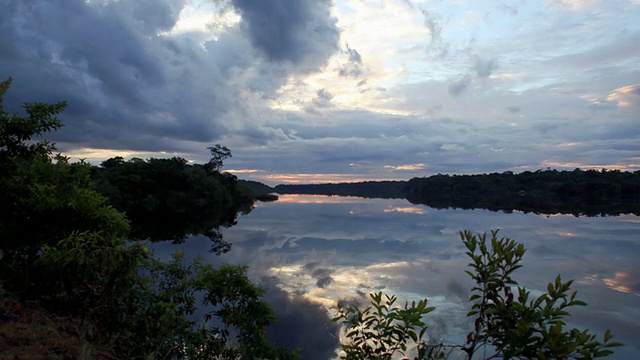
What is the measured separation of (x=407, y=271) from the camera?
17.9m

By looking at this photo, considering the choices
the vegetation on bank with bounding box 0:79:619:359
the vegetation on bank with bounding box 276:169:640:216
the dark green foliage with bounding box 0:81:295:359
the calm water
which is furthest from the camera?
the vegetation on bank with bounding box 276:169:640:216

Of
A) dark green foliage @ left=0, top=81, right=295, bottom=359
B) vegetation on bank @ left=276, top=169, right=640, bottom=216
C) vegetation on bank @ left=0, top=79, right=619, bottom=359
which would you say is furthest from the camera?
vegetation on bank @ left=276, top=169, right=640, bottom=216

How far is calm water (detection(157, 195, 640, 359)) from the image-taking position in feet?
35.6

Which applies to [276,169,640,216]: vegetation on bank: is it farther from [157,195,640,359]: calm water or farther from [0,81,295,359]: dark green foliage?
[0,81,295,359]: dark green foliage

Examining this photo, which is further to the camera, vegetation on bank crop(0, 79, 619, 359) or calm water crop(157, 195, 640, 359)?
→ calm water crop(157, 195, 640, 359)

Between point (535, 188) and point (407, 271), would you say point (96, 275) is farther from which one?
point (535, 188)

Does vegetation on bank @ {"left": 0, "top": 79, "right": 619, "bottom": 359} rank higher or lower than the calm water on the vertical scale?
higher

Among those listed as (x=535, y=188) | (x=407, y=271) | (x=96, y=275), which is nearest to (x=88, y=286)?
(x=96, y=275)

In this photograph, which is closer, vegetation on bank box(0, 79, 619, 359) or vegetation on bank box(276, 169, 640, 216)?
vegetation on bank box(0, 79, 619, 359)

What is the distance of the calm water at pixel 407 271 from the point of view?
35.6 feet

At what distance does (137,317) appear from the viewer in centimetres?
526

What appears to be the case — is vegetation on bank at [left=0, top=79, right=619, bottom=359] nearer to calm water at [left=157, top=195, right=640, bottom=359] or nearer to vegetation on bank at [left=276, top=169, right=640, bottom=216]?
calm water at [left=157, top=195, right=640, bottom=359]

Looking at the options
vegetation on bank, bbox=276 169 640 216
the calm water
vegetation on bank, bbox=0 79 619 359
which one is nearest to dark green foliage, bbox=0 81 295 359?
vegetation on bank, bbox=0 79 619 359

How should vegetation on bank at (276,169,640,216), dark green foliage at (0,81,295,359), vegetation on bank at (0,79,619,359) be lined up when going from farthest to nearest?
1. vegetation on bank at (276,169,640,216)
2. dark green foliage at (0,81,295,359)
3. vegetation on bank at (0,79,619,359)
